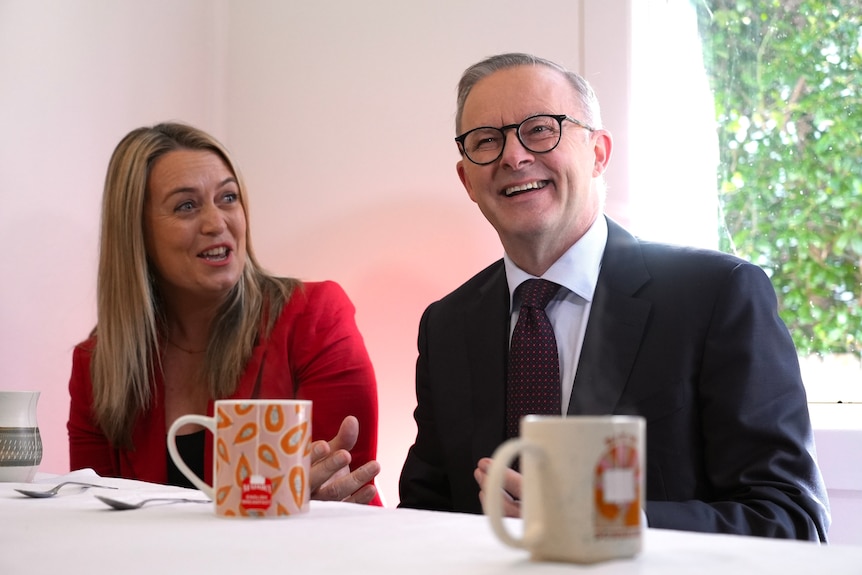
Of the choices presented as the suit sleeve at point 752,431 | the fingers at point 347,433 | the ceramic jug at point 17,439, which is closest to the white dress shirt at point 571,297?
the suit sleeve at point 752,431

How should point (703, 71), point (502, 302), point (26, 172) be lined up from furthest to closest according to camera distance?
point (703, 71) < point (26, 172) < point (502, 302)

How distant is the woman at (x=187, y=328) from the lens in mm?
2189

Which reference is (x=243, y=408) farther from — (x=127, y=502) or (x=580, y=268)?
(x=580, y=268)

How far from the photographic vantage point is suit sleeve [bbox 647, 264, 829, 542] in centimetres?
137

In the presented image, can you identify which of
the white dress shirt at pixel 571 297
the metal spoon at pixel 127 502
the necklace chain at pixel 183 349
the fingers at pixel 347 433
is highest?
the white dress shirt at pixel 571 297

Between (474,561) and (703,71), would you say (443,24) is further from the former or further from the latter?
(474,561)

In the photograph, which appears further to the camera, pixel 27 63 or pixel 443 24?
pixel 443 24

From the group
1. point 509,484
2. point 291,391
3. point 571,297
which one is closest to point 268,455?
point 509,484

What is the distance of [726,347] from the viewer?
5.11 ft

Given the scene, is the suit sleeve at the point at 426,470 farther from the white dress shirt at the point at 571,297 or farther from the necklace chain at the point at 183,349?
the necklace chain at the point at 183,349

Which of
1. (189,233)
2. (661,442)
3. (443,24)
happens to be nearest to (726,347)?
(661,442)

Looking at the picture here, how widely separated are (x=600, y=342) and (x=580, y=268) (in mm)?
178

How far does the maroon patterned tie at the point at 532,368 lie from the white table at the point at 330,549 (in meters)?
0.71

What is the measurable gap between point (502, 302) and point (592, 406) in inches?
12.8
